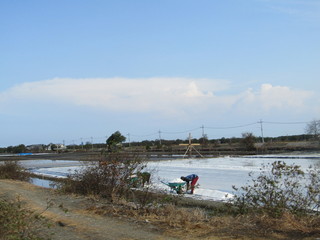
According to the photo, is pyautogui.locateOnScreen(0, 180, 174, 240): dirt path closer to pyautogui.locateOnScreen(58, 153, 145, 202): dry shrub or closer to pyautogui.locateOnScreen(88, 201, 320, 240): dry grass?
pyautogui.locateOnScreen(88, 201, 320, 240): dry grass

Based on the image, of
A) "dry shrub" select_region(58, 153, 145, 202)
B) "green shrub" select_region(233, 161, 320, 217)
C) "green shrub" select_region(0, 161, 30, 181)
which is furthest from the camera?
"green shrub" select_region(0, 161, 30, 181)

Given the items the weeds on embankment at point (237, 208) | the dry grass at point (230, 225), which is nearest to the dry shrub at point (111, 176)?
the weeds on embankment at point (237, 208)

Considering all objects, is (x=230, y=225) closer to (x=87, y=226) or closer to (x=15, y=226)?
(x=87, y=226)

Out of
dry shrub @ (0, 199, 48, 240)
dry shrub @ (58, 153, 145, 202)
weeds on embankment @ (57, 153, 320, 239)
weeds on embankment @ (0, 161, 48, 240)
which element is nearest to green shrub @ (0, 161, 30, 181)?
dry shrub @ (58, 153, 145, 202)

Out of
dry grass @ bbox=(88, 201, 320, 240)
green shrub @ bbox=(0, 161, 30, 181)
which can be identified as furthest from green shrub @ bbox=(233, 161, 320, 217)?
green shrub @ bbox=(0, 161, 30, 181)

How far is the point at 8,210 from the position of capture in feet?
24.9

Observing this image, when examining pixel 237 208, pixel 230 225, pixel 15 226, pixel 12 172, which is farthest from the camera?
pixel 12 172

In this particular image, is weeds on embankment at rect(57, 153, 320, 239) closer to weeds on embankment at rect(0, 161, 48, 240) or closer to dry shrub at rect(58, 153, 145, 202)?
dry shrub at rect(58, 153, 145, 202)

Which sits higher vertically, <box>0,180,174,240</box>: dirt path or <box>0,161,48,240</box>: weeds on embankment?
<box>0,161,48,240</box>: weeds on embankment

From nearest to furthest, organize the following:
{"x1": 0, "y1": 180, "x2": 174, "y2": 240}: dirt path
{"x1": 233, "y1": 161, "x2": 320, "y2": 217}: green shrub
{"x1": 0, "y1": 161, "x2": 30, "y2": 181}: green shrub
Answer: {"x1": 0, "y1": 180, "x2": 174, "y2": 240}: dirt path → {"x1": 233, "y1": 161, "x2": 320, "y2": 217}: green shrub → {"x1": 0, "y1": 161, "x2": 30, "y2": 181}: green shrub

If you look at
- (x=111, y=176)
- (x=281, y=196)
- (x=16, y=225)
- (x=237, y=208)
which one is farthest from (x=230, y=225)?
(x=111, y=176)

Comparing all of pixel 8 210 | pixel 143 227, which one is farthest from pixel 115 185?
pixel 8 210

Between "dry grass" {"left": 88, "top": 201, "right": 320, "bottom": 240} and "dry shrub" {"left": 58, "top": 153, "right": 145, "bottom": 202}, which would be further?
"dry shrub" {"left": 58, "top": 153, "right": 145, "bottom": 202}

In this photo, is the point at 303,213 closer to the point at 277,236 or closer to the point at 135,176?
the point at 277,236
